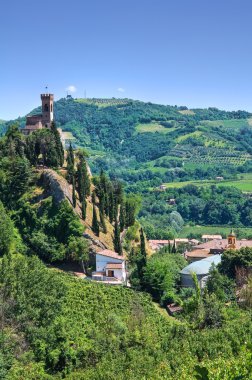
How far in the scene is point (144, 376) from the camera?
34.3 m

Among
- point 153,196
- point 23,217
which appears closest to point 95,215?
point 23,217

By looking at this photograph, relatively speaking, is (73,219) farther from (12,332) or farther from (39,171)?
(12,332)

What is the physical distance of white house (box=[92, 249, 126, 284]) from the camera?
64.8 m

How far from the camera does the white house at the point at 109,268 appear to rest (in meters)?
64.8

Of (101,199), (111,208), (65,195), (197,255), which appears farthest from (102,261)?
(197,255)

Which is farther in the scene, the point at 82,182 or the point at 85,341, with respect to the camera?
the point at 82,182

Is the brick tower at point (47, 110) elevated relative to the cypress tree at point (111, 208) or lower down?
elevated

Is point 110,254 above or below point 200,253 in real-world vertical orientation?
above

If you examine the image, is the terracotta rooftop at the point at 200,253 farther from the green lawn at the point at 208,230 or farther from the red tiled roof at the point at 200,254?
the green lawn at the point at 208,230

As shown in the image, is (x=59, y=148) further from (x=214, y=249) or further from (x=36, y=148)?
(x=214, y=249)

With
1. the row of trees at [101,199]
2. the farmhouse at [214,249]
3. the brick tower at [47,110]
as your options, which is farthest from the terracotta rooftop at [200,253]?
the brick tower at [47,110]

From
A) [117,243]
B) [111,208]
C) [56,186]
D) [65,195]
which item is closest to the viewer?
[65,195]

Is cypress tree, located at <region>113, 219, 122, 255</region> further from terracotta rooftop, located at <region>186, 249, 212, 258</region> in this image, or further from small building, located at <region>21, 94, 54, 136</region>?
small building, located at <region>21, 94, 54, 136</region>

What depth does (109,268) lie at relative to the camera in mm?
64875
